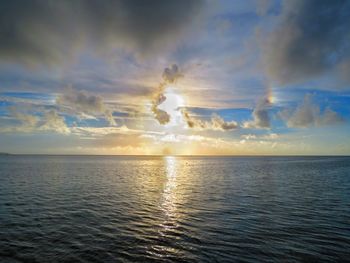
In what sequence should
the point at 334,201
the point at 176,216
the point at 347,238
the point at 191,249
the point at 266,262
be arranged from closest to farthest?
the point at 266,262, the point at 191,249, the point at 347,238, the point at 176,216, the point at 334,201

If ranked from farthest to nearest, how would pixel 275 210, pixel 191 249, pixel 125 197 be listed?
pixel 125 197 → pixel 275 210 → pixel 191 249

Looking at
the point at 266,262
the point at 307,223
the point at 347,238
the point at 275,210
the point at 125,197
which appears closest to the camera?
the point at 266,262

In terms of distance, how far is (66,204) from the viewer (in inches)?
1550

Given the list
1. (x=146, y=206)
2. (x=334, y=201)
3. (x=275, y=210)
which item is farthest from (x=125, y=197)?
(x=334, y=201)

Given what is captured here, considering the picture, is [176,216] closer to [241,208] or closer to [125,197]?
[241,208]

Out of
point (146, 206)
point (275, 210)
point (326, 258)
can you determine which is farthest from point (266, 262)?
point (146, 206)

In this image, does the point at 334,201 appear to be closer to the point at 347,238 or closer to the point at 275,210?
the point at 275,210

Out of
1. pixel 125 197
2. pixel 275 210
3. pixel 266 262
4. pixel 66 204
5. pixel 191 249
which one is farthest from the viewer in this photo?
pixel 125 197

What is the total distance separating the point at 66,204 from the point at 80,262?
914 inches

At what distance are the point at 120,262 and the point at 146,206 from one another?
2135 cm

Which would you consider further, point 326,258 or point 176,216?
point 176,216

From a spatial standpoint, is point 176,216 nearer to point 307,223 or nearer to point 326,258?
point 307,223

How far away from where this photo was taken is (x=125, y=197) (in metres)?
47.4

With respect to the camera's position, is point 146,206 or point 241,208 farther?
point 146,206
